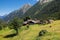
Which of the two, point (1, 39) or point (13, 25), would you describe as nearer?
point (1, 39)

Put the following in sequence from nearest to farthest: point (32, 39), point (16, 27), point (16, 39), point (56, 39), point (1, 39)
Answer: point (56, 39) → point (32, 39) → point (16, 39) → point (1, 39) → point (16, 27)

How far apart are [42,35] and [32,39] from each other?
570 cm

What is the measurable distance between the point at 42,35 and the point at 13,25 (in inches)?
1205

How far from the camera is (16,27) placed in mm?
103375

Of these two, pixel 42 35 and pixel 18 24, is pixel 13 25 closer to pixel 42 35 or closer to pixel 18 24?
pixel 18 24

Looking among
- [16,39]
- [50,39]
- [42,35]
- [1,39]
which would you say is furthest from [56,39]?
[1,39]

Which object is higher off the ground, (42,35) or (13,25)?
(13,25)

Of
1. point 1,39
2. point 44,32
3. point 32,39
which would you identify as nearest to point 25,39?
point 32,39

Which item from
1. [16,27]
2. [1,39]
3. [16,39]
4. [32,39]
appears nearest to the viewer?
[32,39]

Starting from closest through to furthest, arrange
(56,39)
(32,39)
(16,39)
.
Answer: (56,39) < (32,39) < (16,39)

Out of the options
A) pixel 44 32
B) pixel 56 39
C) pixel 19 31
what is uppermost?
pixel 19 31

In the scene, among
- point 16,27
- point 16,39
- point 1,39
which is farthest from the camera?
point 16,27

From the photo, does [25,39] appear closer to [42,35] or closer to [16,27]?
[42,35]

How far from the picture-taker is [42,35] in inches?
3132
